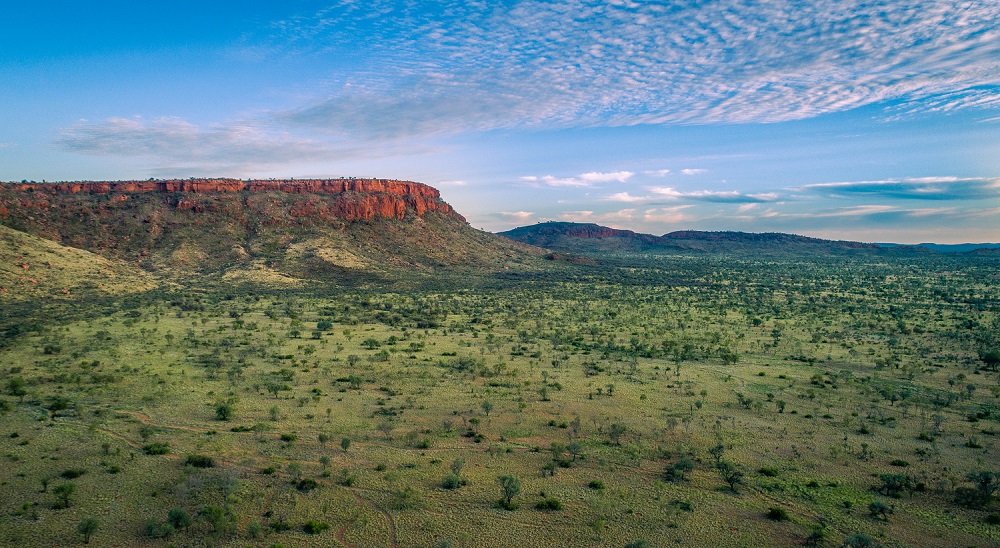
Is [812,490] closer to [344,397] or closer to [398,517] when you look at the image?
[398,517]

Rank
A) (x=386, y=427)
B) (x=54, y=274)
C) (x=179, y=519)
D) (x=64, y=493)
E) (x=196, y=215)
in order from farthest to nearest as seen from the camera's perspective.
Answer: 1. (x=196, y=215)
2. (x=54, y=274)
3. (x=386, y=427)
4. (x=64, y=493)
5. (x=179, y=519)

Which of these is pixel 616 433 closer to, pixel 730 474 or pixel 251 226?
pixel 730 474

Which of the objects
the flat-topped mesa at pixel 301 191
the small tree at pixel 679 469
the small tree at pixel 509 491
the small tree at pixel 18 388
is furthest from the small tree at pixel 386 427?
the flat-topped mesa at pixel 301 191

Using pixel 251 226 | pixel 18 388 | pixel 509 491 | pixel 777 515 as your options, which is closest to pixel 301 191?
pixel 251 226

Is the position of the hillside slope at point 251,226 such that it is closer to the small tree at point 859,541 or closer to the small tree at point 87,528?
the small tree at point 87,528

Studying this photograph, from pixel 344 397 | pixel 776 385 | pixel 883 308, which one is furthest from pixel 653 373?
pixel 883 308

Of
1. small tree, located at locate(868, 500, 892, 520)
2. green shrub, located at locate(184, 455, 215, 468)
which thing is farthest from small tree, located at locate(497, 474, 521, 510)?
small tree, located at locate(868, 500, 892, 520)
